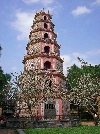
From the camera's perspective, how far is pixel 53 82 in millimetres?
30062

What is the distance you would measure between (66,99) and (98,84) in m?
5.67

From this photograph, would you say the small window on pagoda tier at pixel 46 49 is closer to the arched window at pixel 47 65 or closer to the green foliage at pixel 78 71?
the arched window at pixel 47 65

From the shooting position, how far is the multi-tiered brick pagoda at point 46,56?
2939 centimetres

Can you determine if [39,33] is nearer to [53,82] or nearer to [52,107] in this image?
[53,82]

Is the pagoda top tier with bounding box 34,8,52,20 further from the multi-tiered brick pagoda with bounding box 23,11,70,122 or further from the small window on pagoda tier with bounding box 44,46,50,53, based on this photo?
the small window on pagoda tier with bounding box 44,46,50,53

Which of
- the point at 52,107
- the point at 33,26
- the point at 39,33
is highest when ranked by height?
the point at 33,26

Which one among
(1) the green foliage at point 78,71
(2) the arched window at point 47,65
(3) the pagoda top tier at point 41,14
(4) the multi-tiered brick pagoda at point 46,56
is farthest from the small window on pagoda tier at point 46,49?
(1) the green foliage at point 78,71

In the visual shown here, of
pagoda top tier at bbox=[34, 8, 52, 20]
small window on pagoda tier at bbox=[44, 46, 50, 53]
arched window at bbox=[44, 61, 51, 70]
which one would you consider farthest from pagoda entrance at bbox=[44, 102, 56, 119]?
pagoda top tier at bbox=[34, 8, 52, 20]

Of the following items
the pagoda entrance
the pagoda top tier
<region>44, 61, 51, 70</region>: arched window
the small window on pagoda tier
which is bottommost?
the pagoda entrance

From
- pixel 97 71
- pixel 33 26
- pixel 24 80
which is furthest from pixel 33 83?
pixel 97 71

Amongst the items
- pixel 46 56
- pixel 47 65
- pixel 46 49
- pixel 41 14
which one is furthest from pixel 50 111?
pixel 41 14

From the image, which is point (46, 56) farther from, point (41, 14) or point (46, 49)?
point (41, 14)

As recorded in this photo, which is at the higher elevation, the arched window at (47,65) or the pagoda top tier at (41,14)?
the pagoda top tier at (41,14)

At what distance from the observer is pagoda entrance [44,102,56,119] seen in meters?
28.8
